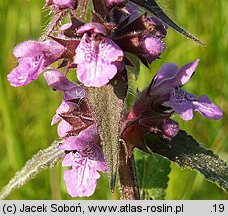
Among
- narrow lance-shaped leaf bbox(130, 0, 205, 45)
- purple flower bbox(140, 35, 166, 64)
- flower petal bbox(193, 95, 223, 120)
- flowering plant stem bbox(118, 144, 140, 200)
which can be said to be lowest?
flowering plant stem bbox(118, 144, 140, 200)

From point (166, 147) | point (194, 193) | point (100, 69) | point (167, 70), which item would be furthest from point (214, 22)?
point (100, 69)

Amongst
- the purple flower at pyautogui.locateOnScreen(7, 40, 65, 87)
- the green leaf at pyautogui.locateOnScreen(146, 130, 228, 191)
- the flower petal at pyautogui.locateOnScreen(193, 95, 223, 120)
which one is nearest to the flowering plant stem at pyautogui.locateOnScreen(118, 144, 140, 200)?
→ the green leaf at pyautogui.locateOnScreen(146, 130, 228, 191)

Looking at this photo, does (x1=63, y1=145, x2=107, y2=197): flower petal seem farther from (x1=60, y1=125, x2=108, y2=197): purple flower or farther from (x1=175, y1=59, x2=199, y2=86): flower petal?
(x1=175, y1=59, x2=199, y2=86): flower petal

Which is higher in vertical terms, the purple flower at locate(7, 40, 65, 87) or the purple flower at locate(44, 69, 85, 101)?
the purple flower at locate(7, 40, 65, 87)

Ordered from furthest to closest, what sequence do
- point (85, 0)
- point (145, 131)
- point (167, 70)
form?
point (167, 70) → point (145, 131) → point (85, 0)

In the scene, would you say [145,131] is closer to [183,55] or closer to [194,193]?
[194,193]
